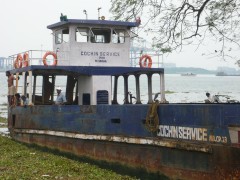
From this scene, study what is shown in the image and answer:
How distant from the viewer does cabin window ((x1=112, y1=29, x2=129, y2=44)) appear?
579 inches

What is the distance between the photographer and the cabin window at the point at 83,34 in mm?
14320

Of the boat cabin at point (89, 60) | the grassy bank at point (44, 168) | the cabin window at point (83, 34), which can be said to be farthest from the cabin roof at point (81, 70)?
the grassy bank at point (44, 168)

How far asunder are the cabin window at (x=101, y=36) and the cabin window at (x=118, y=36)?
0.19 m

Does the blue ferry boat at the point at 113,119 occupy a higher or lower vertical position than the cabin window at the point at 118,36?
lower

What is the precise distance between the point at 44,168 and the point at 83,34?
548 centimetres

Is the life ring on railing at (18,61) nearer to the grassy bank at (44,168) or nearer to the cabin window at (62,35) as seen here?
the cabin window at (62,35)

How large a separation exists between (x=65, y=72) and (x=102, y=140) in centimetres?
388

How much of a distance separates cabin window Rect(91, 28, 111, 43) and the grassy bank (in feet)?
13.5

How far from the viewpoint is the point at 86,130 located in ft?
38.4

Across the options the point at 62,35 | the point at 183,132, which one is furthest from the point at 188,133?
the point at 62,35

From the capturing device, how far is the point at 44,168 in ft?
34.0

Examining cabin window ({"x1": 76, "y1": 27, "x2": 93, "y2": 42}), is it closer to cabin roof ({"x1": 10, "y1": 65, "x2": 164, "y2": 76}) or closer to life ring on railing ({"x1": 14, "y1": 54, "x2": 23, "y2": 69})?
cabin roof ({"x1": 10, "y1": 65, "x2": 164, "y2": 76})

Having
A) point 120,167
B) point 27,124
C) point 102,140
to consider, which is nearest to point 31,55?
point 27,124

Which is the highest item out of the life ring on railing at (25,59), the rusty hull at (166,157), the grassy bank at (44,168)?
the life ring on railing at (25,59)
